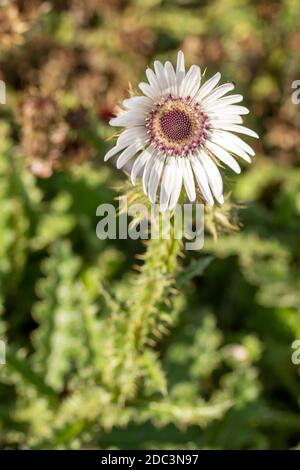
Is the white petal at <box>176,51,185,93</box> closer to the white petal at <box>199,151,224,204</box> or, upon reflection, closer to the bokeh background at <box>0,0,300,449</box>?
the white petal at <box>199,151,224,204</box>

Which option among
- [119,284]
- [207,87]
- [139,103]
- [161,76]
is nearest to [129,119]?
[139,103]

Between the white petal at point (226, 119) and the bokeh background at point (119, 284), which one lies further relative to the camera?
the bokeh background at point (119, 284)

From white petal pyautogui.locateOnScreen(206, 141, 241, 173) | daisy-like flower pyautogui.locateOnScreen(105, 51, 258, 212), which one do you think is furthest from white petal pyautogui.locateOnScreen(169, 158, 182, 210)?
white petal pyautogui.locateOnScreen(206, 141, 241, 173)

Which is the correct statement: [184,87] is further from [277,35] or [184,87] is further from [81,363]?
[277,35]

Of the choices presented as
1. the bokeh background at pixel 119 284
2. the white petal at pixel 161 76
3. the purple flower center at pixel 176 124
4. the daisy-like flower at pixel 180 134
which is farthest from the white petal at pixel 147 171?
the bokeh background at pixel 119 284

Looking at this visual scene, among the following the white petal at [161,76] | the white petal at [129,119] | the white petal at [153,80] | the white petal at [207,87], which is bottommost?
the white petal at [129,119]

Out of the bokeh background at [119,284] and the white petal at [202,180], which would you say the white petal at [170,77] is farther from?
the bokeh background at [119,284]

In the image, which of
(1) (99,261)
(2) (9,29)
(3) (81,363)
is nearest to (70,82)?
(2) (9,29)
